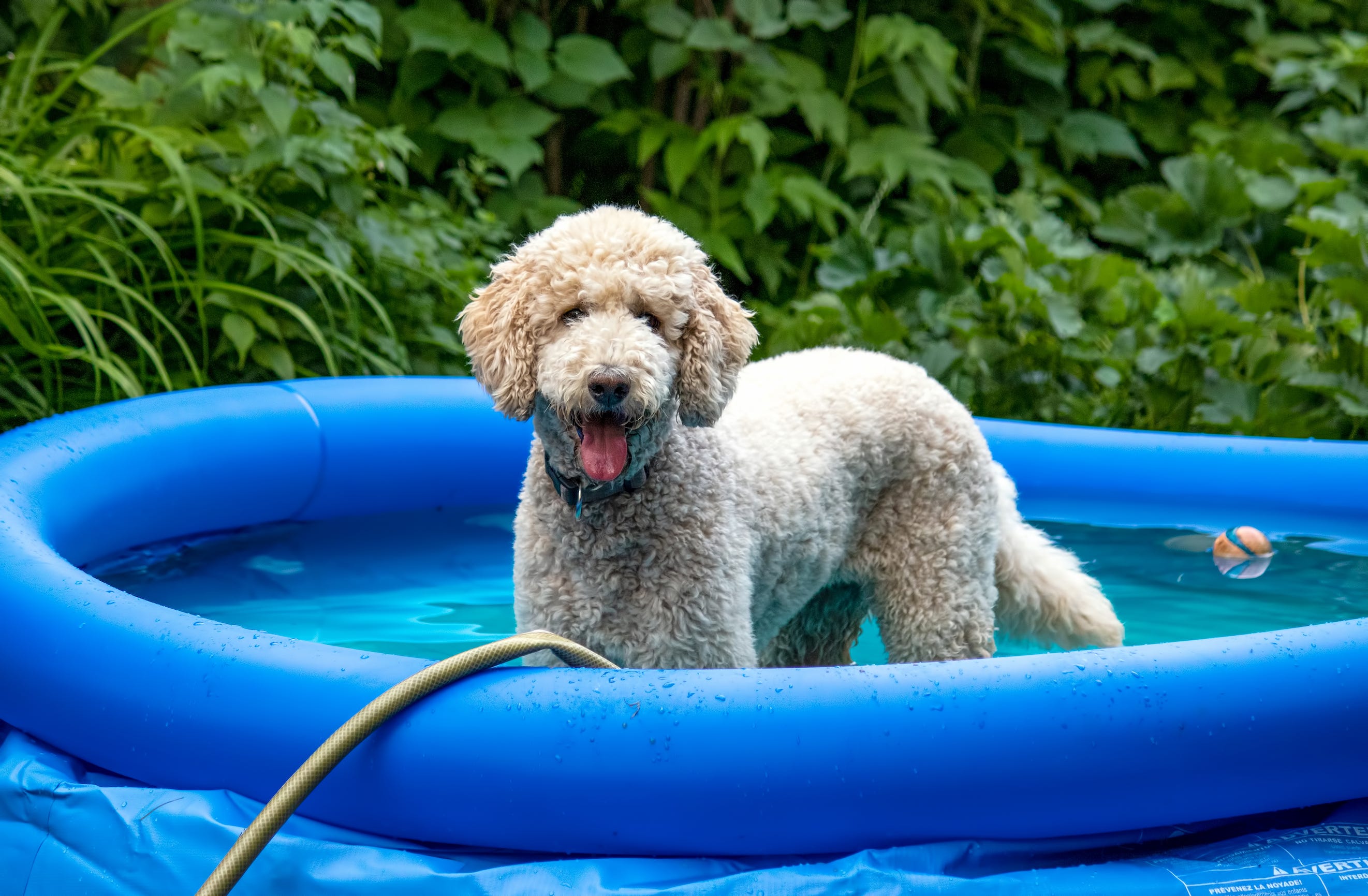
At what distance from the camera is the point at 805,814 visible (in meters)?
1.85

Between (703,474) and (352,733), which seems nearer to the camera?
(352,733)

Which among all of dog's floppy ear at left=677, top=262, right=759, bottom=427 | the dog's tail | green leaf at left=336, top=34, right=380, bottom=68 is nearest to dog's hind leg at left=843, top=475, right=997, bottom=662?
the dog's tail

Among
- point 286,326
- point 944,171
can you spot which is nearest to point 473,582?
point 286,326

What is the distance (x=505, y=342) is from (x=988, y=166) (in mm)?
5036

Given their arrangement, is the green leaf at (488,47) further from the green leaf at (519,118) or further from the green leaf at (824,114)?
the green leaf at (824,114)

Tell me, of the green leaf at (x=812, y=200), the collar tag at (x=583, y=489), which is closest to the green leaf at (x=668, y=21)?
the green leaf at (x=812, y=200)

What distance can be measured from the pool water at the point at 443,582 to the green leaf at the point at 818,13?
298 cm

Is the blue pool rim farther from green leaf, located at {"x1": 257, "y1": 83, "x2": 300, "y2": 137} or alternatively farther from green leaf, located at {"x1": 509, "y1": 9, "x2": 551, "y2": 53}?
green leaf, located at {"x1": 509, "y1": 9, "x2": 551, "y2": 53}

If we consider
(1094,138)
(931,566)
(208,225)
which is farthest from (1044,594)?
(1094,138)

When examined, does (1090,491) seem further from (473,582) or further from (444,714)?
(444,714)

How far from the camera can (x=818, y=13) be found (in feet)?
19.7

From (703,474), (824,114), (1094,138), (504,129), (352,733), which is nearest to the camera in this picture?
(352,733)

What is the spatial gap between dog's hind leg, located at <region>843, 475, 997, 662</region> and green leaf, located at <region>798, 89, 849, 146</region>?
358cm

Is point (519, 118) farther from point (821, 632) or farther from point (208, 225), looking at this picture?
point (821, 632)
